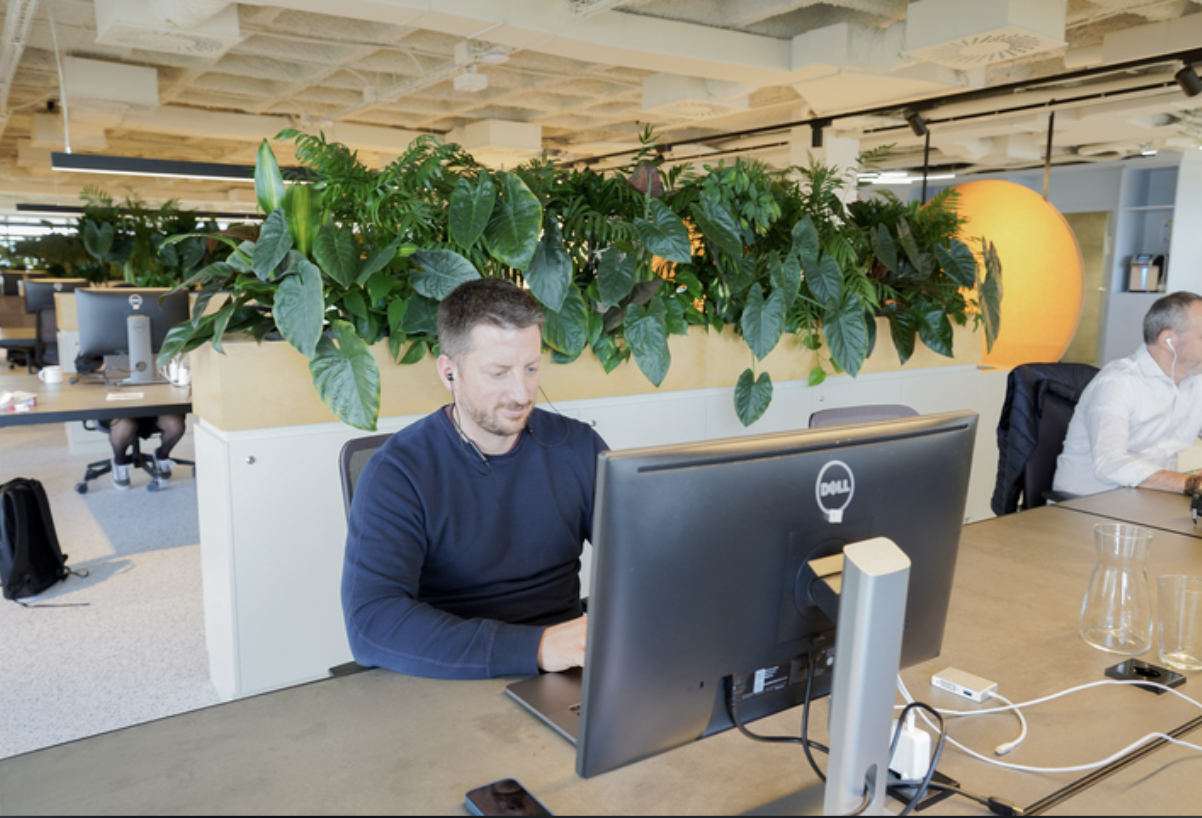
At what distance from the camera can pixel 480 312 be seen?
1.71 m

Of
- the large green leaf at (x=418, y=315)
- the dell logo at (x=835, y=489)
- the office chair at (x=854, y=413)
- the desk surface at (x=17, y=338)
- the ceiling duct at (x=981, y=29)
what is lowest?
the desk surface at (x=17, y=338)

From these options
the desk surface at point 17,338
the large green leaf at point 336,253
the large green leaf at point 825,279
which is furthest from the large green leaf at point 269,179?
the desk surface at point 17,338

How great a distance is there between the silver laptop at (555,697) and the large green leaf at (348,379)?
1360 millimetres

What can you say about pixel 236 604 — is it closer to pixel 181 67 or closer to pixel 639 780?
pixel 639 780

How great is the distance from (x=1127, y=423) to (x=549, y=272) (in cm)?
197

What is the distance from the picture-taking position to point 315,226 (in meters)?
2.52

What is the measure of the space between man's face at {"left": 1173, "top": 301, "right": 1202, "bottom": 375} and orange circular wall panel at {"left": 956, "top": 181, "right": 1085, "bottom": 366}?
4.69 ft

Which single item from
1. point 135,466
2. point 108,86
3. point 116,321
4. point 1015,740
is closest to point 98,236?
point 108,86

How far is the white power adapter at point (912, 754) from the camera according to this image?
1.07 m

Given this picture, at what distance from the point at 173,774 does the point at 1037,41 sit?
518cm

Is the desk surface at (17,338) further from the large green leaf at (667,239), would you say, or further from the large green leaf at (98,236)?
the large green leaf at (667,239)

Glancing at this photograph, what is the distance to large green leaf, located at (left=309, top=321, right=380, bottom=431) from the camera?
2.53 meters

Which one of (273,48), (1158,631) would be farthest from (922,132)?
(1158,631)

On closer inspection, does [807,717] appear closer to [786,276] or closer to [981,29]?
[786,276]
